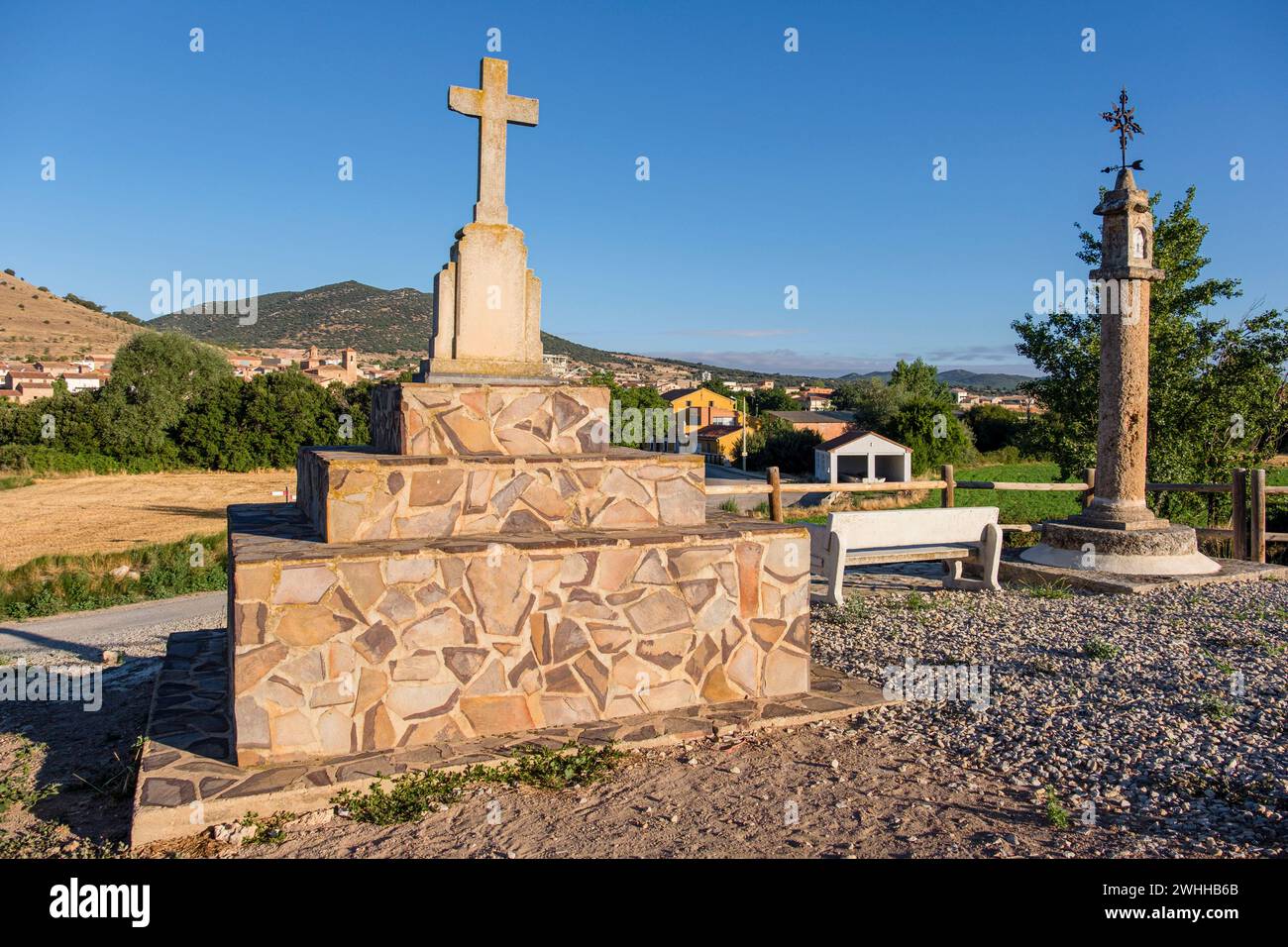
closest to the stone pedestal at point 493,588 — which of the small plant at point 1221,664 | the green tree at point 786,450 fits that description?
the small plant at point 1221,664

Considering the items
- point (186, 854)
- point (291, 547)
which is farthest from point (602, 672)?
point (186, 854)

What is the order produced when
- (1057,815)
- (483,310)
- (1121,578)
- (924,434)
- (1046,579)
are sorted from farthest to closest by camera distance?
(924,434) < (1046,579) < (1121,578) < (483,310) < (1057,815)

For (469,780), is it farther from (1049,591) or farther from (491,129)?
(1049,591)

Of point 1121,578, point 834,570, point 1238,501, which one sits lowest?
point 1121,578

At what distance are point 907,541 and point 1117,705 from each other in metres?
3.64

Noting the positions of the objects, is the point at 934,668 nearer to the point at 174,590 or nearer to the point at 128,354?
the point at 174,590

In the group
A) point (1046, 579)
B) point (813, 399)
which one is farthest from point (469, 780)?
point (813, 399)

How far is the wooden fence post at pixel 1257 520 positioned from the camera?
9617 mm

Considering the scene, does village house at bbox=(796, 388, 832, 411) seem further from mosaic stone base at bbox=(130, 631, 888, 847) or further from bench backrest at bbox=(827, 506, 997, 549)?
mosaic stone base at bbox=(130, 631, 888, 847)

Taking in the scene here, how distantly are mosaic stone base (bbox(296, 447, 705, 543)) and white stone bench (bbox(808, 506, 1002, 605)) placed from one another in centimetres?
307

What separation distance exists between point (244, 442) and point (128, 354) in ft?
24.5

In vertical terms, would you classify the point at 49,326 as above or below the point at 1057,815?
above

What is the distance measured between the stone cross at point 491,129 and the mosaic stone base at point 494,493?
5.63 feet

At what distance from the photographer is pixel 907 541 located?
8.11 m
